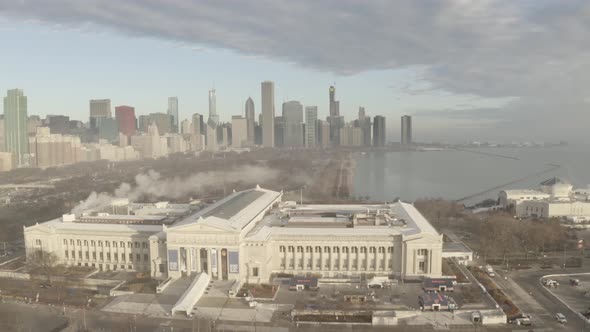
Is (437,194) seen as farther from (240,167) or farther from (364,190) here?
(240,167)

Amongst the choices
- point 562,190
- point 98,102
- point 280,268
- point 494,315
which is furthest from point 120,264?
point 98,102

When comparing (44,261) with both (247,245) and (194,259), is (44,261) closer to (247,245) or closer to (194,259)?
(194,259)

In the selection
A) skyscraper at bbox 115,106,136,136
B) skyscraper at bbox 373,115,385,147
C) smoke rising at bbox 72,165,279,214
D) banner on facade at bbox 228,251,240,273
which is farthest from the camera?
skyscraper at bbox 373,115,385,147

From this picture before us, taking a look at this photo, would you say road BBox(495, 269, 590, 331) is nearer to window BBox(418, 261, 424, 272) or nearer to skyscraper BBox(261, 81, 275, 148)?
window BBox(418, 261, 424, 272)

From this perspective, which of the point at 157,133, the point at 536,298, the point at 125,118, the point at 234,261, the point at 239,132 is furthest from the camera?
the point at 239,132

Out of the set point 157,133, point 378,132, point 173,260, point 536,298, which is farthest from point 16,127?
point 378,132

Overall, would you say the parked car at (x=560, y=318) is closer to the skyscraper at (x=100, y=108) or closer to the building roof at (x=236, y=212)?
the building roof at (x=236, y=212)

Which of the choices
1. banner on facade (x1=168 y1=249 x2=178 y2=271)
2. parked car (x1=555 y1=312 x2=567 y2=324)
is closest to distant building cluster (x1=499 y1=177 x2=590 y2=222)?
parked car (x1=555 y1=312 x2=567 y2=324)
